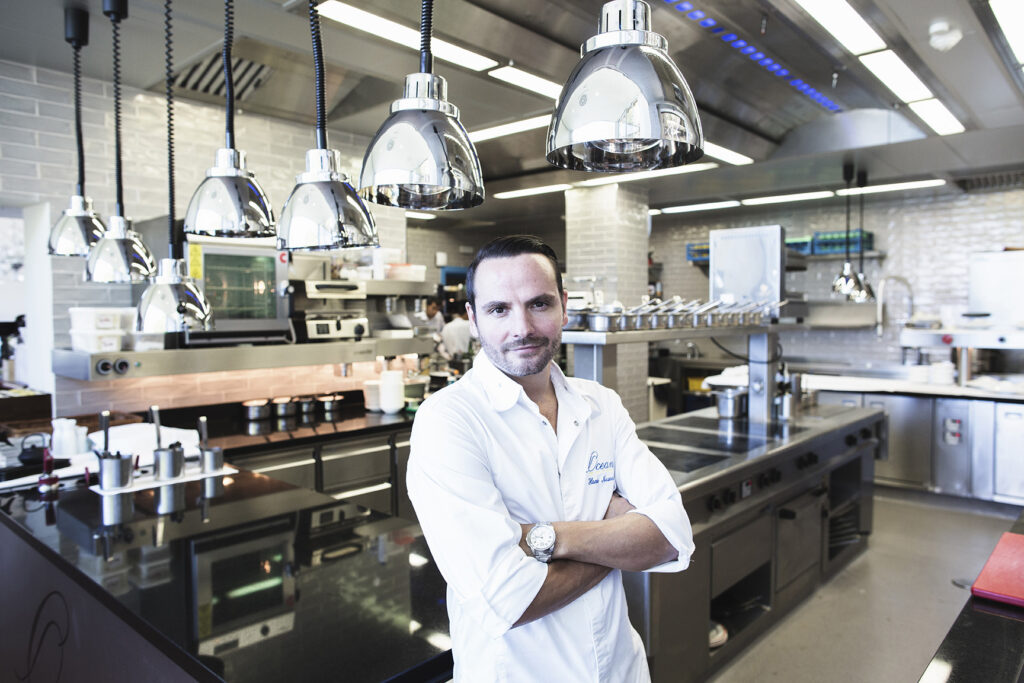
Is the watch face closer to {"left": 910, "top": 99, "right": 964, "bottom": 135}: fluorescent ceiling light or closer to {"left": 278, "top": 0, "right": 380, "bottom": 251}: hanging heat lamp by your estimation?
{"left": 278, "top": 0, "right": 380, "bottom": 251}: hanging heat lamp

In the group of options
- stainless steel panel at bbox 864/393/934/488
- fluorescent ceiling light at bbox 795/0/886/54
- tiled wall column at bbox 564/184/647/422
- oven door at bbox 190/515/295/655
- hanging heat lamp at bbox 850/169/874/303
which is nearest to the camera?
oven door at bbox 190/515/295/655

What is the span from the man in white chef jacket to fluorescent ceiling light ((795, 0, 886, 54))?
2.37m

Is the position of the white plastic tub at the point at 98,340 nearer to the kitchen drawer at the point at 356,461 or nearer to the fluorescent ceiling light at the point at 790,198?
the kitchen drawer at the point at 356,461

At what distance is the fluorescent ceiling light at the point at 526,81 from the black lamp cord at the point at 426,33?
228 centimetres

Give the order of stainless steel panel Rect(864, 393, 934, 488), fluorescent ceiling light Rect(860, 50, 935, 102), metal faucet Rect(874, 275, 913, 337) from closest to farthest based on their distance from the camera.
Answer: fluorescent ceiling light Rect(860, 50, 935, 102) → stainless steel panel Rect(864, 393, 934, 488) → metal faucet Rect(874, 275, 913, 337)

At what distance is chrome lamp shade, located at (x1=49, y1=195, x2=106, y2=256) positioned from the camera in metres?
2.54

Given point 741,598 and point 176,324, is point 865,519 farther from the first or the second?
point 176,324

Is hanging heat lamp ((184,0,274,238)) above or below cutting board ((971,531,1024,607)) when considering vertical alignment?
Answer: above

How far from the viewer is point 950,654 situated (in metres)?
1.46

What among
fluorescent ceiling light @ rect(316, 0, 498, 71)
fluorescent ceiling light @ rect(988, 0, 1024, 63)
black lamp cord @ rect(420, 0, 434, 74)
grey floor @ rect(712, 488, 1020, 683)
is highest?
fluorescent ceiling light @ rect(988, 0, 1024, 63)

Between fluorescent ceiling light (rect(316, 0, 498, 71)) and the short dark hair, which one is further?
fluorescent ceiling light (rect(316, 0, 498, 71))

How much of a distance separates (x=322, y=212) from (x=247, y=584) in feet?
3.27

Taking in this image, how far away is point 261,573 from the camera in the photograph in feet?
5.71

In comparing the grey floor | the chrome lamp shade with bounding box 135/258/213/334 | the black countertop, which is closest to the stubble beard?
the black countertop
